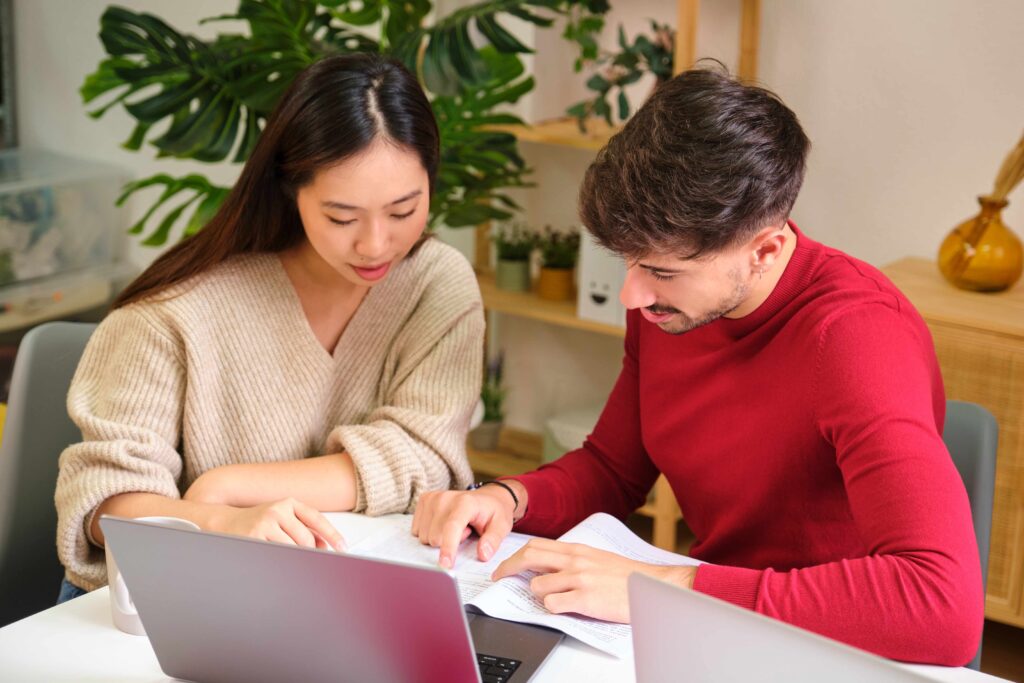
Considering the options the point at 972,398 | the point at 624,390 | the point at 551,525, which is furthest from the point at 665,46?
the point at 551,525

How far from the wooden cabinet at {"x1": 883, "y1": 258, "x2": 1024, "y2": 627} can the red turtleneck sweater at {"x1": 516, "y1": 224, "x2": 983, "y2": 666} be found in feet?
2.93

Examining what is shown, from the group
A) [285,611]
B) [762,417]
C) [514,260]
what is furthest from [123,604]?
[514,260]

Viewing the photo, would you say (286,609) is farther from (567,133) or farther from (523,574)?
(567,133)

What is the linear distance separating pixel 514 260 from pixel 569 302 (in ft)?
0.61

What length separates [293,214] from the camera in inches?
65.3

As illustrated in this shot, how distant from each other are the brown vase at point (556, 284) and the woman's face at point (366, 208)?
145 centimetres

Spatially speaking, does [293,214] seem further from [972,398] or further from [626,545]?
[972,398]

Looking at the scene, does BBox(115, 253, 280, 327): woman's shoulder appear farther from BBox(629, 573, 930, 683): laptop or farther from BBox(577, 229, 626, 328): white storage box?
BBox(577, 229, 626, 328): white storage box

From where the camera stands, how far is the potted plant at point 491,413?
10.6 feet

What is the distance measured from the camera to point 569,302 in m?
3.07

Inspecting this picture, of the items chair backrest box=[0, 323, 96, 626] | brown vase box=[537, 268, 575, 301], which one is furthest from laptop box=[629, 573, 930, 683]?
brown vase box=[537, 268, 575, 301]

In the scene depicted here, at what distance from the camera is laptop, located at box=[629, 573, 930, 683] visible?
806 mm

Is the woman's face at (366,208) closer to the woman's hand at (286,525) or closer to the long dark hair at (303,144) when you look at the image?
the long dark hair at (303,144)

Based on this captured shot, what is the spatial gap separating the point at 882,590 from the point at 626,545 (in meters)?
0.32
